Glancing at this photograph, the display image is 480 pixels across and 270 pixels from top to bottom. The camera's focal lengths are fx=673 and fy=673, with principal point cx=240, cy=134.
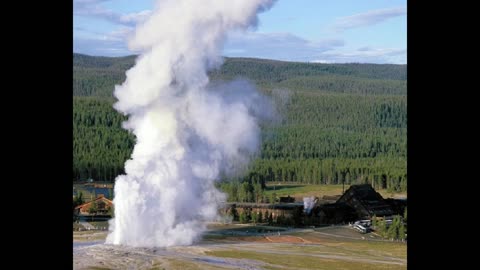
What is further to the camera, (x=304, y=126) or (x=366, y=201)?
(x=304, y=126)

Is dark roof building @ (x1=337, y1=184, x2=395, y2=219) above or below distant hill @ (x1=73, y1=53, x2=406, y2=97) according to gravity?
below

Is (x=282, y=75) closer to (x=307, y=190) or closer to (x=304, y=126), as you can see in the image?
(x=304, y=126)

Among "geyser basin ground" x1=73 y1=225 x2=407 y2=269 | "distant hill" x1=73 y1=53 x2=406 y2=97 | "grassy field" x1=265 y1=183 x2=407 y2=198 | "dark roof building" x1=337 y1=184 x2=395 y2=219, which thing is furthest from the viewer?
"distant hill" x1=73 y1=53 x2=406 y2=97

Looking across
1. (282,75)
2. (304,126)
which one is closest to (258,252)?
(304,126)

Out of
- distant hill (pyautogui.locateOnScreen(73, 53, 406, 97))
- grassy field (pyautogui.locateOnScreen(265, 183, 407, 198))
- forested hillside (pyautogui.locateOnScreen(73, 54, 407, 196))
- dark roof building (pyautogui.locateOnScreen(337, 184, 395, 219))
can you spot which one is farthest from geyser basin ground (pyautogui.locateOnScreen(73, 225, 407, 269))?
distant hill (pyautogui.locateOnScreen(73, 53, 406, 97))

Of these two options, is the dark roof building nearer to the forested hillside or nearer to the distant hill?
the forested hillside

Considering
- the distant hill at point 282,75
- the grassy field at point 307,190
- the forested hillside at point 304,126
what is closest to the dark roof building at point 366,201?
the grassy field at point 307,190
